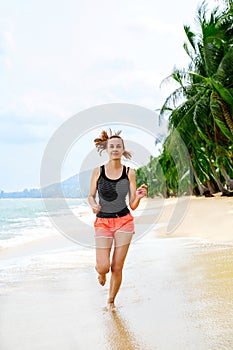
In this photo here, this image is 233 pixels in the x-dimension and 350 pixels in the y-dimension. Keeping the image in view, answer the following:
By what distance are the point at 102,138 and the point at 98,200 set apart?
0.65m

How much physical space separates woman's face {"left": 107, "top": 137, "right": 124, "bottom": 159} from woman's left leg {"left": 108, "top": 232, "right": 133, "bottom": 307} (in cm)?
75

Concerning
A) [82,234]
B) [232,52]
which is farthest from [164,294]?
[232,52]

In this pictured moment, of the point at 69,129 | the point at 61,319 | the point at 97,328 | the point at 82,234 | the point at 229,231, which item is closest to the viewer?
the point at 97,328

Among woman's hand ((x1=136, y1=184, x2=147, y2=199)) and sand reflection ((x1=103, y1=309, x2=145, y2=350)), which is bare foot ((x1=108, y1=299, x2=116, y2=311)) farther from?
woman's hand ((x1=136, y1=184, x2=147, y2=199))

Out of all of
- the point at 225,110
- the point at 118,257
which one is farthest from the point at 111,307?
the point at 225,110

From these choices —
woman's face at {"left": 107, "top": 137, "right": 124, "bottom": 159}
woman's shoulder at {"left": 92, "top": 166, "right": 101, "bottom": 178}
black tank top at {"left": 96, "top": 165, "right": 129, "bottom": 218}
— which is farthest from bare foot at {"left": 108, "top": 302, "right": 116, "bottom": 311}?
woman's face at {"left": 107, "top": 137, "right": 124, "bottom": 159}

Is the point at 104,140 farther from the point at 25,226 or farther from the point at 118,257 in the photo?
the point at 25,226

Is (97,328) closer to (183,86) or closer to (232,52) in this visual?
(232,52)

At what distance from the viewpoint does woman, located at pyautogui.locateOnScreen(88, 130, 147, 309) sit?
4598 millimetres

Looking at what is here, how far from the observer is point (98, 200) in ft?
15.3

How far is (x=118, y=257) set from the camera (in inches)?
185

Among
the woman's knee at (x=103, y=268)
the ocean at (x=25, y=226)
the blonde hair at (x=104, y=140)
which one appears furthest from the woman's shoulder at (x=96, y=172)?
the ocean at (x=25, y=226)

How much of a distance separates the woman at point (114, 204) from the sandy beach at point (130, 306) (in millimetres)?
548

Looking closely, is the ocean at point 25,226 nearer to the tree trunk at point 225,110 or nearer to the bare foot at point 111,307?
the bare foot at point 111,307
